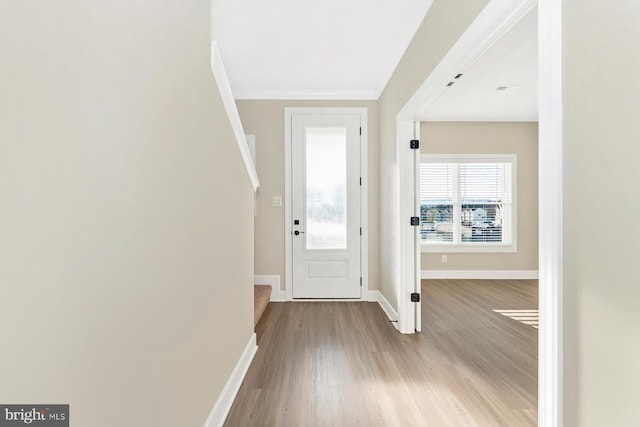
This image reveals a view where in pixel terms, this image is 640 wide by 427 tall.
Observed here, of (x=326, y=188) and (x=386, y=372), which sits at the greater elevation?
(x=326, y=188)

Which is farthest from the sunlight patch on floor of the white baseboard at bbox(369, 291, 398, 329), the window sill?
the window sill

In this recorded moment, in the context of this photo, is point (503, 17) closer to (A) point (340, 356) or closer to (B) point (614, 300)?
(B) point (614, 300)

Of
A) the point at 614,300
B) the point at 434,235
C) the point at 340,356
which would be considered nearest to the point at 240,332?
the point at 340,356

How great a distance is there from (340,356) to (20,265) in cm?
231

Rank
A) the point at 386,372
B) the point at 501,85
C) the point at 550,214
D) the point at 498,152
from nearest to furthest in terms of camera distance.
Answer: the point at 550,214, the point at 386,372, the point at 501,85, the point at 498,152

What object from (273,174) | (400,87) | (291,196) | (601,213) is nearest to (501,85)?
(400,87)

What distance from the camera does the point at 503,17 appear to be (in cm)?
141

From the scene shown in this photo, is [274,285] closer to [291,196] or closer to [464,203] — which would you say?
[291,196]

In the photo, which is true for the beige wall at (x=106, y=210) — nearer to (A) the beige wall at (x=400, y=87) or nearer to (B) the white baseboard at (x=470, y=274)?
(A) the beige wall at (x=400, y=87)

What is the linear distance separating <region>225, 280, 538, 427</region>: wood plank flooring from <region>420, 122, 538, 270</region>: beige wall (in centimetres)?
199

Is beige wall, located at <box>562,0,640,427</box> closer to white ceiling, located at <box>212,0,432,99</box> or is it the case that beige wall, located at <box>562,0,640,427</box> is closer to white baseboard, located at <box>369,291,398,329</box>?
white ceiling, located at <box>212,0,432,99</box>

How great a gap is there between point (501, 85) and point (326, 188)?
248cm

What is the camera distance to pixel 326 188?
4.13m

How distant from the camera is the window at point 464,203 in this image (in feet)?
18.1
